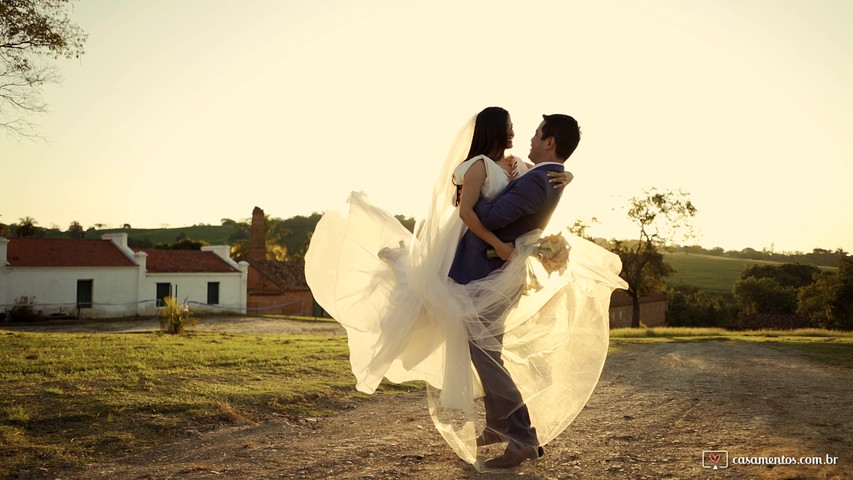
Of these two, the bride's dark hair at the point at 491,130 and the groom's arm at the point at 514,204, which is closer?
the groom's arm at the point at 514,204

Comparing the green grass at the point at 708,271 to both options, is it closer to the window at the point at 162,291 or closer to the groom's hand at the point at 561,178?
the window at the point at 162,291

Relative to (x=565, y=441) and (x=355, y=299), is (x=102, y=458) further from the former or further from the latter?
(x=565, y=441)

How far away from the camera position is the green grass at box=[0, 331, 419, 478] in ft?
16.9

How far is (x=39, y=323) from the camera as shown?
3272 cm

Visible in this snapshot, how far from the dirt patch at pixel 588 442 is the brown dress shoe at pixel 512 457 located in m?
0.08

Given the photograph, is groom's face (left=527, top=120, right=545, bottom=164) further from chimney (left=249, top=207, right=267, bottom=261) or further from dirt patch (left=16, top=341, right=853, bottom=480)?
chimney (left=249, top=207, right=267, bottom=261)

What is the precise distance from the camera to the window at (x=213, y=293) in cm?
4422

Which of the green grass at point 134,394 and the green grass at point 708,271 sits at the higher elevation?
the green grass at point 708,271

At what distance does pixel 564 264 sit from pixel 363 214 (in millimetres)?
1657

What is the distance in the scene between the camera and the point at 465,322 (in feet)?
14.7

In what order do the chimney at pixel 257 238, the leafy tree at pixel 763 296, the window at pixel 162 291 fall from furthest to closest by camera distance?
the chimney at pixel 257 238 → the leafy tree at pixel 763 296 → the window at pixel 162 291

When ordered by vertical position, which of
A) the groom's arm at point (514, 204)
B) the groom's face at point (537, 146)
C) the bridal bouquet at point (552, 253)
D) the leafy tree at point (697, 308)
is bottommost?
the leafy tree at point (697, 308)

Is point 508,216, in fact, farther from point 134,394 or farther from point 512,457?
point 134,394

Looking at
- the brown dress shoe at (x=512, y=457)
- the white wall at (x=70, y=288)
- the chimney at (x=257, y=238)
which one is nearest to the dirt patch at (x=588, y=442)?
the brown dress shoe at (x=512, y=457)
